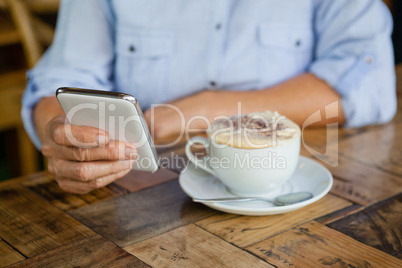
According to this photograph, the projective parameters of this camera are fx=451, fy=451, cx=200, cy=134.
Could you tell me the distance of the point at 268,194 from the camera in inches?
25.1

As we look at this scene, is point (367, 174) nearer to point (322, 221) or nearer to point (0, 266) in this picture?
point (322, 221)

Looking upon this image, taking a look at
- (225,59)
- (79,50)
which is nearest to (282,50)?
(225,59)

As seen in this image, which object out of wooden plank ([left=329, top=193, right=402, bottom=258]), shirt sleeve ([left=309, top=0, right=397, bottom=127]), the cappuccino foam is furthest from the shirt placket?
wooden plank ([left=329, top=193, right=402, bottom=258])

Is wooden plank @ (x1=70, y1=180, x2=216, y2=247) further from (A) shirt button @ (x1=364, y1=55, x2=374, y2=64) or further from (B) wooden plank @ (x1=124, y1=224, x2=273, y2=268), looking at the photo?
(A) shirt button @ (x1=364, y1=55, x2=374, y2=64)

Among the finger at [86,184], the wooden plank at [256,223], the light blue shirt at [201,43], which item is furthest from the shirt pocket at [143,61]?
the wooden plank at [256,223]

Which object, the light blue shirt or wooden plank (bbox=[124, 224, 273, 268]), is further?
the light blue shirt

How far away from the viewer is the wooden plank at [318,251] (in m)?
0.49

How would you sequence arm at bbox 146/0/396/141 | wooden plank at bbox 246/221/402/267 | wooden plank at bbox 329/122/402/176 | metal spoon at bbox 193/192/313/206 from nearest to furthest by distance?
wooden plank at bbox 246/221/402/267
metal spoon at bbox 193/192/313/206
wooden plank at bbox 329/122/402/176
arm at bbox 146/0/396/141

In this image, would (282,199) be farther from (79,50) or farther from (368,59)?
(79,50)

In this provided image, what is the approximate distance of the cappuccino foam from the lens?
1.90 ft

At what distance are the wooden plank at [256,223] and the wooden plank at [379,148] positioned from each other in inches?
6.6

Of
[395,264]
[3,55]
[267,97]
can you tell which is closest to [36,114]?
[267,97]

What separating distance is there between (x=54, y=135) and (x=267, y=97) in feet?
1.58

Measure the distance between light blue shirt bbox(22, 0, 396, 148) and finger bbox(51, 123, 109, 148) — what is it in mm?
359
